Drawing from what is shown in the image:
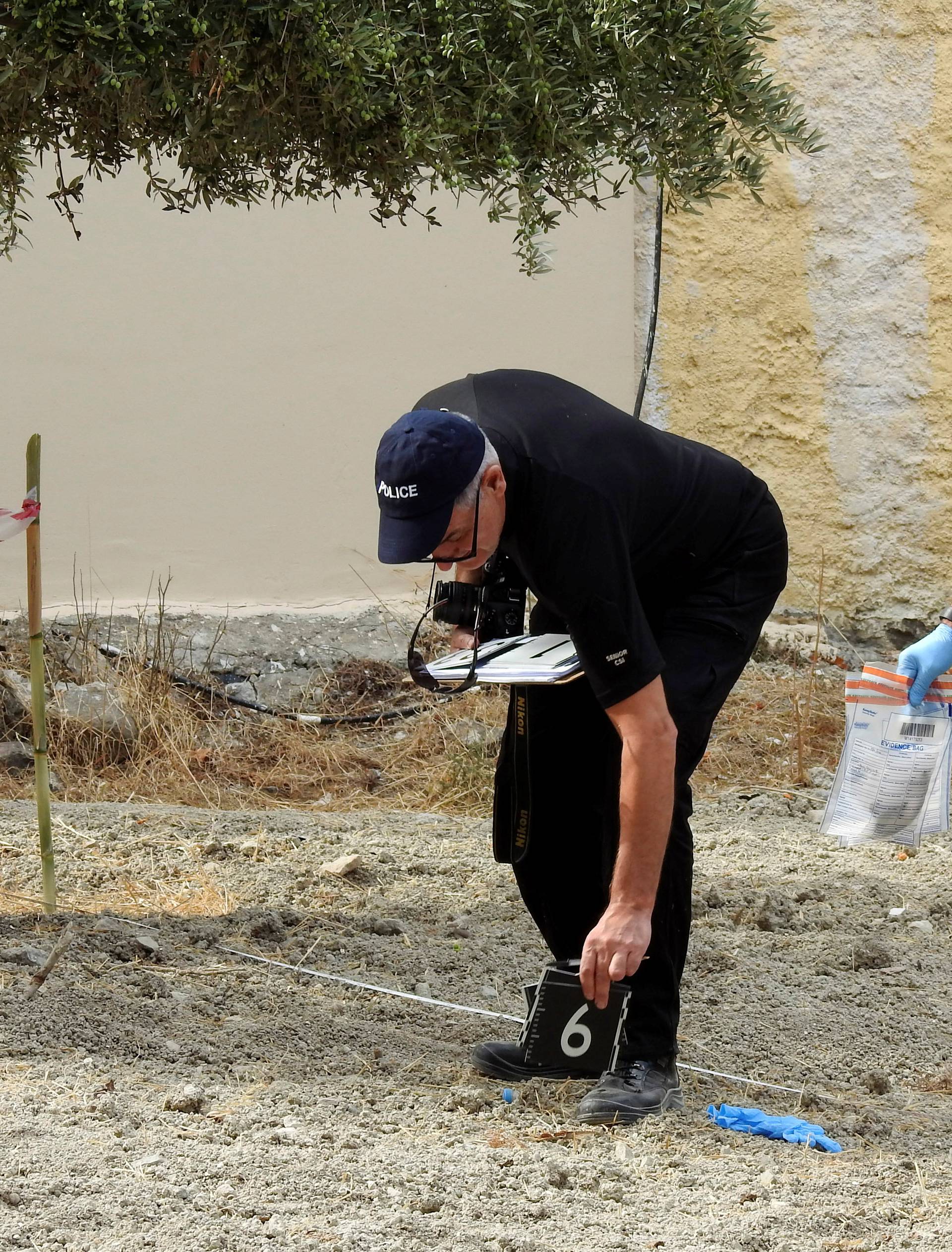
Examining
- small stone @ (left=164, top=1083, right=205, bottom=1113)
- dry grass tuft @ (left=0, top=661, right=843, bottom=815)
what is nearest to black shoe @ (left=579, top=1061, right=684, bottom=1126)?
small stone @ (left=164, top=1083, right=205, bottom=1113)

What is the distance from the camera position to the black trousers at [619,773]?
2.59 meters

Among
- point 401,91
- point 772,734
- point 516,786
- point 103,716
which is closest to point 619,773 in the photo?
point 516,786

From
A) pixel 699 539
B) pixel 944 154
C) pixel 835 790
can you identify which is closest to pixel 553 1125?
pixel 699 539

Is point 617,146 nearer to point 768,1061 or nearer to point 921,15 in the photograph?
point 768,1061

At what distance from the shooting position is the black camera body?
9.10 feet

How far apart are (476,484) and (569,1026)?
3.65 feet

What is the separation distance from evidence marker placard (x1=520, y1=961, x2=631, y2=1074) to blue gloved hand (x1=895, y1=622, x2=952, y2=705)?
1.62 meters

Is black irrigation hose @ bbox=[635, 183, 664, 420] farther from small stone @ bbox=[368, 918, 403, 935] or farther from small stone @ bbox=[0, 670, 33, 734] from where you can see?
small stone @ bbox=[368, 918, 403, 935]

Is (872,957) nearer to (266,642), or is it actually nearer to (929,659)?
(929,659)

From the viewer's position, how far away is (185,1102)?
2.48m

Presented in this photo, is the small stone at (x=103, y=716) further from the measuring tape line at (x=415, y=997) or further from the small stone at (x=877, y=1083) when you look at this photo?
the small stone at (x=877, y=1083)

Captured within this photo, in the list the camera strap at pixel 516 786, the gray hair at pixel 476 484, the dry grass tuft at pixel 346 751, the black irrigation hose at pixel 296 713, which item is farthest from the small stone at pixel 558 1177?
the black irrigation hose at pixel 296 713

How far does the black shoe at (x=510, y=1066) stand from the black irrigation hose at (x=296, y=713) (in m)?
3.16

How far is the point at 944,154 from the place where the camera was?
6539 millimetres
